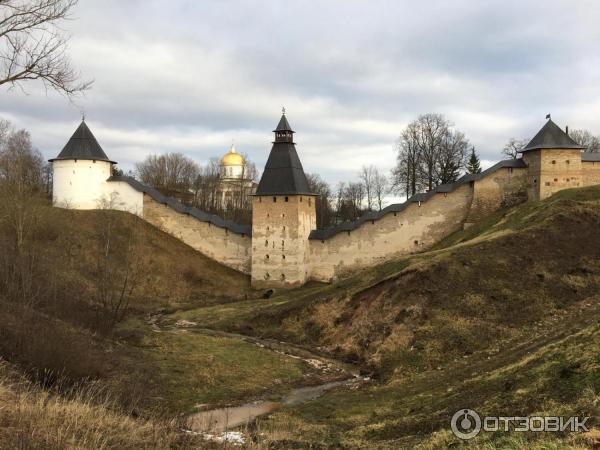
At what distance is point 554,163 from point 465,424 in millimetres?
20225

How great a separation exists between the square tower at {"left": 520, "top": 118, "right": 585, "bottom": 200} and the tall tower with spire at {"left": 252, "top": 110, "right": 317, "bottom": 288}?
438 inches

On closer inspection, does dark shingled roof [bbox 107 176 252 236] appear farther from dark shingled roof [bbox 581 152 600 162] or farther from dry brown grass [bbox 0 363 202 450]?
dry brown grass [bbox 0 363 202 450]

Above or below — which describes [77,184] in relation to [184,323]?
above

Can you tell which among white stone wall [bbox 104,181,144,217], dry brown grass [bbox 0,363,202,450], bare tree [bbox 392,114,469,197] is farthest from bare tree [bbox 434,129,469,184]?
dry brown grass [bbox 0,363,202,450]

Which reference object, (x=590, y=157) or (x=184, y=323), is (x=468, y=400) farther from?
(x=590, y=157)

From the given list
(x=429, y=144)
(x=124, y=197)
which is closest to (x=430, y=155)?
(x=429, y=144)

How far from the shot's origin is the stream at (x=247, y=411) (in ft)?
31.9

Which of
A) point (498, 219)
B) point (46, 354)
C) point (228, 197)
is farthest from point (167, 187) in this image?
point (46, 354)

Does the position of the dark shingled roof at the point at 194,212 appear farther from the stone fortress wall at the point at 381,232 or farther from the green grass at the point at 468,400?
the green grass at the point at 468,400

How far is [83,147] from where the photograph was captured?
101 feet

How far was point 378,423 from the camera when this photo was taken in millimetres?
9203

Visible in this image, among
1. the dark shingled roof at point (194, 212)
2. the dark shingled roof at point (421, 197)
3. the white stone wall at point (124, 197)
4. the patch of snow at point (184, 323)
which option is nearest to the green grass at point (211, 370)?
the patch of snow at point (184, 323)

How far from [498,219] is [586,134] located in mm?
35706

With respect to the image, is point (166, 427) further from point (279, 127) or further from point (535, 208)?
point (279, 127)
